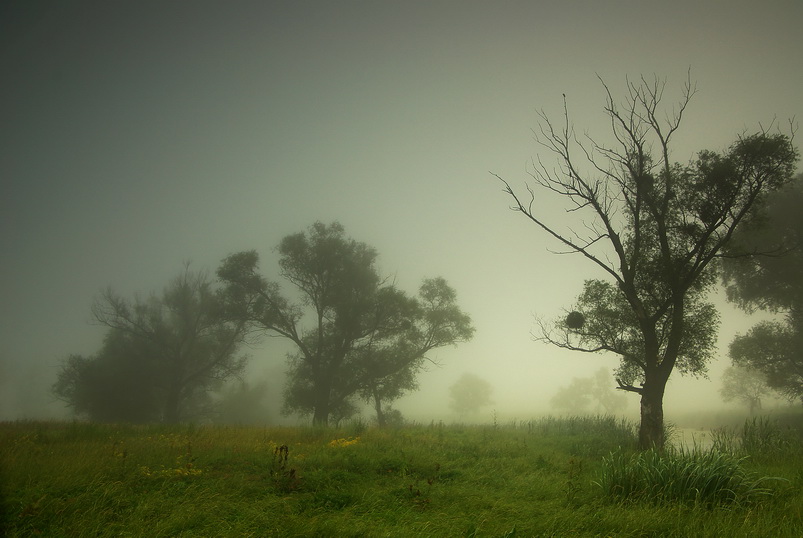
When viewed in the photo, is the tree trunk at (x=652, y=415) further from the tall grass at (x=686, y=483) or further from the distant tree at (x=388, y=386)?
the distant tree at (x=388, y=386)

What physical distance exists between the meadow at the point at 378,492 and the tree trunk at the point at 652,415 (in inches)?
85.1

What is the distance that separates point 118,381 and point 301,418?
14883 mm

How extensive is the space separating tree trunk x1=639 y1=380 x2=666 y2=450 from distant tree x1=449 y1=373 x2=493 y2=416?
6365 centimetres

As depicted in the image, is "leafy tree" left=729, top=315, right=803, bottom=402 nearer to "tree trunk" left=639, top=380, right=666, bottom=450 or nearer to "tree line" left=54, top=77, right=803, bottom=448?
"tree line" left=54, top=77, right=803, bottom=448

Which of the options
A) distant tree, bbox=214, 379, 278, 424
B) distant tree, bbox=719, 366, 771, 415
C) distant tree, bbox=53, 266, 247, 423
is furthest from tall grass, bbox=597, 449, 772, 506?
distant tree, bbox=719, 366, 771, 415

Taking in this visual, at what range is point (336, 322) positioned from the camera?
25.8 m

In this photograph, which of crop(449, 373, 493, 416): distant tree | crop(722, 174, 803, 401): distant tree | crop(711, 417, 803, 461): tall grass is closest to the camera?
crop(711, 417, 803, 461): tall grass

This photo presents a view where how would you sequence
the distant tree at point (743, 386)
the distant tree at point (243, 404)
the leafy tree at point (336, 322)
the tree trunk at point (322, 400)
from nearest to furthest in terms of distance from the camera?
the tree trunk at point (322, 400) < the leafy tree at point (336, 322) < the distant tree at point (743, 386) < the distant tree at point (243, 404)

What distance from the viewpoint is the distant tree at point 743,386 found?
125ft

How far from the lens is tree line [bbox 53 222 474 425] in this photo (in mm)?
25391

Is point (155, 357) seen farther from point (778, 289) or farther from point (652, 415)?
point (778, 289)

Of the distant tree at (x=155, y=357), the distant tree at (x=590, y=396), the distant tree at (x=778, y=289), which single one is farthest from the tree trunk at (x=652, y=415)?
the distant tree at (x=590, y=396)

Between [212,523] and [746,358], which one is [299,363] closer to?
[212,523]

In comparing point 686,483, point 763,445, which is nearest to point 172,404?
point 686,483
